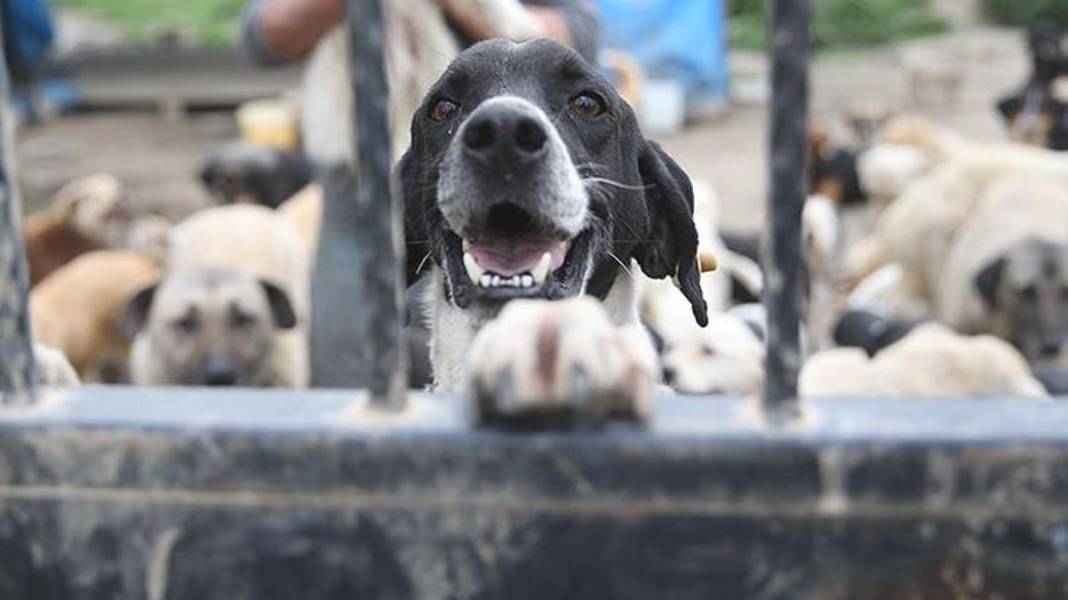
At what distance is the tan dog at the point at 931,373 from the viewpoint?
4574 mm

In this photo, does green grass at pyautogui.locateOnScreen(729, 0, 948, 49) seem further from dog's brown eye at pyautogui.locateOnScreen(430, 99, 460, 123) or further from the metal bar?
the metal bar

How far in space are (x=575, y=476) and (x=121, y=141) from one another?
1423cm

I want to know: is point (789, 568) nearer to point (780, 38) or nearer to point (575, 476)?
point (575, 476)

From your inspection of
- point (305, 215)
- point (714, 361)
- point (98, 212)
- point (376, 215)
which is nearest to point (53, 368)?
point (376, 215)

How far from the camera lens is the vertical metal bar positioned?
3.52ft

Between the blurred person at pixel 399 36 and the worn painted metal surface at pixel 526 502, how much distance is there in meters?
2.33

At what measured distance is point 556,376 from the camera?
1099 mm

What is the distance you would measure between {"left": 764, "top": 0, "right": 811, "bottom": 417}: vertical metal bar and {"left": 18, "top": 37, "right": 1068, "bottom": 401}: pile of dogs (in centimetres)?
5

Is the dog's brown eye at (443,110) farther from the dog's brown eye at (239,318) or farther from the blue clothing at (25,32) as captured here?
the blue clothing at (25,32)

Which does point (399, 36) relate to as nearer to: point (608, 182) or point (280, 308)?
point (608, 182)

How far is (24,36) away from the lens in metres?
6.72

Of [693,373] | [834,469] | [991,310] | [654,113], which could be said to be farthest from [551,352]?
[654,113]

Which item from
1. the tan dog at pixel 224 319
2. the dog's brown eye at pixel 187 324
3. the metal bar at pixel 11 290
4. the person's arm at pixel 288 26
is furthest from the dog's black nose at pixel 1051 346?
the metal bar at pixel 11 290

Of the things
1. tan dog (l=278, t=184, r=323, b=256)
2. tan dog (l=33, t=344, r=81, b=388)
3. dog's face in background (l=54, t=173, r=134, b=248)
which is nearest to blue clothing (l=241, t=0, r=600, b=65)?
tan dog (l=33, t=344, r=81, b=388)
